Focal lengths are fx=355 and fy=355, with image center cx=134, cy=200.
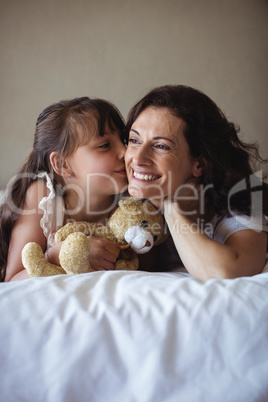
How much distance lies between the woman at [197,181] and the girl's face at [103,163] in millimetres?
79

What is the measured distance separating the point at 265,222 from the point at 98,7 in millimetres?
1867

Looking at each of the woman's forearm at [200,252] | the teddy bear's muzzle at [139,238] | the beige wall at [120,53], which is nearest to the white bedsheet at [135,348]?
the woman's forearm at [200,252]

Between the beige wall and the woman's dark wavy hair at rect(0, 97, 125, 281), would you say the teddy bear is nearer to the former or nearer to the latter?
the woman's dark wavy hair at rect(0, 97, 125, 281)

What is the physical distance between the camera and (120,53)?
235 cm

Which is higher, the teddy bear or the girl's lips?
the girl's lips

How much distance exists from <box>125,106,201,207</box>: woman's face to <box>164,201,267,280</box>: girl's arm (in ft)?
0.43

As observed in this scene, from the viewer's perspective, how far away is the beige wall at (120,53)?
231 cm

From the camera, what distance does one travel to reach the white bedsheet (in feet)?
2.05

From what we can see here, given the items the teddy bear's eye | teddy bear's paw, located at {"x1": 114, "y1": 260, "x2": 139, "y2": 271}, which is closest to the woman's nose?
the teddy bear's eye

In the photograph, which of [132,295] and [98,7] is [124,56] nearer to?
[98,7]

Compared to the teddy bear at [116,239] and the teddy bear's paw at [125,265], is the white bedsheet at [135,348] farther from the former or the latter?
the teddy bear's paw at [125,265]

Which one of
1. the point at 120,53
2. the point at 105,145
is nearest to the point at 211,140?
the point at 105,145

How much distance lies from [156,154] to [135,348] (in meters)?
0.67

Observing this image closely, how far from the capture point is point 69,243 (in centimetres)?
102
